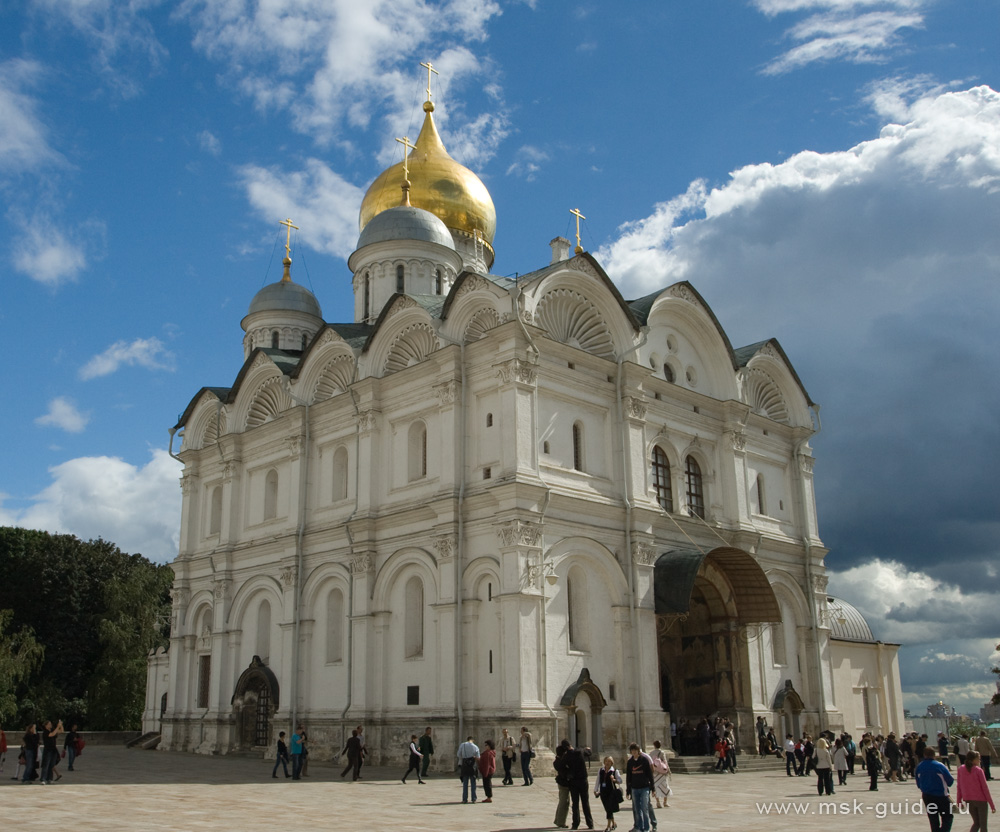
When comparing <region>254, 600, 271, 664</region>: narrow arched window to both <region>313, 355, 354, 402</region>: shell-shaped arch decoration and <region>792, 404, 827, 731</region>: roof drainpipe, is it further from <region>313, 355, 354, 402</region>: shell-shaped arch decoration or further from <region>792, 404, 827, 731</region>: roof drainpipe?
<region>792, 404, 827, 731</region>: roof drainpipe

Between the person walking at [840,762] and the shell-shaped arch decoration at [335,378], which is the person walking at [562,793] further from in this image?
the shell-shaped arch decoration at [335,378]

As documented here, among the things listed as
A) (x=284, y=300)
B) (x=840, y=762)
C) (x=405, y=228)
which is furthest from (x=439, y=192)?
(x=840, y=762)

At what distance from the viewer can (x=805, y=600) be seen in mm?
28203

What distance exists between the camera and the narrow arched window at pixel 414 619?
76.0 ft

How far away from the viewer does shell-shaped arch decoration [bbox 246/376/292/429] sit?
2962cm

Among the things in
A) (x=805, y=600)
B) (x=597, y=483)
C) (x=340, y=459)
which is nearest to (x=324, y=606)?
(x=340, y=459)

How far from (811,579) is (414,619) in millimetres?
12059

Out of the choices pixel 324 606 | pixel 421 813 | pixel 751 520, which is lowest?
pixel 421 813

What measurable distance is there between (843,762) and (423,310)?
45.4ft

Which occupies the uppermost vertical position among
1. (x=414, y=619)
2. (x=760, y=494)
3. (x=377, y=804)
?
(x=760, y=494)

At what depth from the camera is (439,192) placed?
3400 centimetres

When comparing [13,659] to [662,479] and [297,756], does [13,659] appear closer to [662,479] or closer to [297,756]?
[297,756]

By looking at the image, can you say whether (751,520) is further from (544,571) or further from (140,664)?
(140,664)

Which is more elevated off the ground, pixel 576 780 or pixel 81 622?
pixel 81 622
